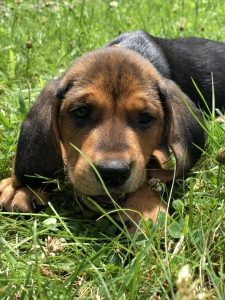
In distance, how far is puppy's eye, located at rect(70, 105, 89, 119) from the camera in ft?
11.5

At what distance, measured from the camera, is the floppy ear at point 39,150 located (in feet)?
11.8

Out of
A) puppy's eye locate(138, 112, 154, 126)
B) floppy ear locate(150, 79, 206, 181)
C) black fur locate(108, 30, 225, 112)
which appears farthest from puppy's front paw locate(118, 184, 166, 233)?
black fur locate(108, 30, 225, 112)

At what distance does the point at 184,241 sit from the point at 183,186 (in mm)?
709

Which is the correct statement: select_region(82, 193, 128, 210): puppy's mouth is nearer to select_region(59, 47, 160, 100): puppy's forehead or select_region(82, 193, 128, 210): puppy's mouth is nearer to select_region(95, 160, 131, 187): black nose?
select_region(95, 160, 131, 187): black nose

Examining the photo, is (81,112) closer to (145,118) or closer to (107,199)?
(145,118)

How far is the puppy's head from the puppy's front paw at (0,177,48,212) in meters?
0.29

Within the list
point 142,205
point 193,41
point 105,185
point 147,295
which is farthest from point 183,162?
point 193,41

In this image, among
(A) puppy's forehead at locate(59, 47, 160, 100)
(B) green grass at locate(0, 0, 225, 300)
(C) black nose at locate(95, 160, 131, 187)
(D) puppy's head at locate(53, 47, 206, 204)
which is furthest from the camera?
(A) puppy's forehead at locate(59, 47, 160, 100)

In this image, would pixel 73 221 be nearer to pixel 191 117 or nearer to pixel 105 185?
pixel 105 185

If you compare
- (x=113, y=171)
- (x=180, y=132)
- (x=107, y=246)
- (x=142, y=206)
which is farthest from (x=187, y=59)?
(x=107, y=246)

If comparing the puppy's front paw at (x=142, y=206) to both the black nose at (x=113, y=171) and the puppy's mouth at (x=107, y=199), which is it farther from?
the black nose at (x=113, y=171)

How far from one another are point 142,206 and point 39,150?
77 centimetres

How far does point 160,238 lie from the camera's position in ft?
9.39

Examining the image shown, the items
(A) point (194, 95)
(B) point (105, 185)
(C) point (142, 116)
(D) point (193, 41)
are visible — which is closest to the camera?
(B) point (105, 185)
